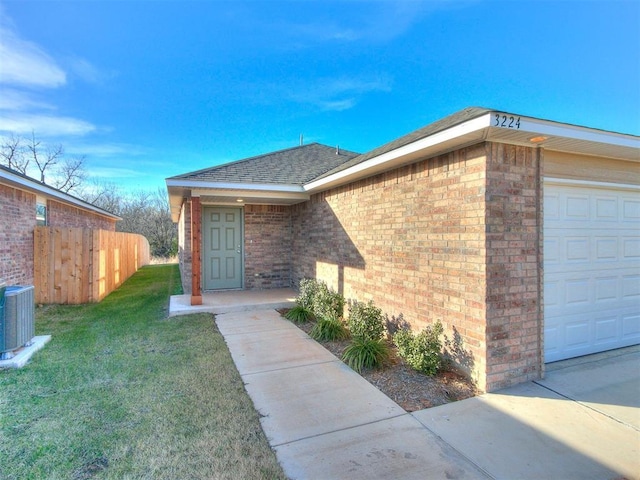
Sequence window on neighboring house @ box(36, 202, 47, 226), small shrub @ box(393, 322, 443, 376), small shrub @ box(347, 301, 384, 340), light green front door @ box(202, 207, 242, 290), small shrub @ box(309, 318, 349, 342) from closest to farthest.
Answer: small shrub @ box(393, 322, 443, 376) → small shrub @ box(347, 301, 384, 340) → small shrub @ box(309, 318, 349, 342) → window on neighboring house @ box(36, 202, 47, 226) → light green front door @ box(202, 207, 242, 290)

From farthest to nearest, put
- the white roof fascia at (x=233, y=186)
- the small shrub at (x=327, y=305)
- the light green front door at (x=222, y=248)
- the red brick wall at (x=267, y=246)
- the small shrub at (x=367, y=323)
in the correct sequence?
the red brick wall at (x=267, y=246) < the light green front door at (x=222, y=248) < the white roof fascia at (x=233, y=186) < the small shrub at (x=327, y=305) < the small shrub at (x=367, y=323)

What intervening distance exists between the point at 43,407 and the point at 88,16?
239 inches

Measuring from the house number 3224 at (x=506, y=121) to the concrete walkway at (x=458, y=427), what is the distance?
2915 millimetres

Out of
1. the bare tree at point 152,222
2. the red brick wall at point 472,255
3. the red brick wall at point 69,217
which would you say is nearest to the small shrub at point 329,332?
the red brick wall at point 472,255

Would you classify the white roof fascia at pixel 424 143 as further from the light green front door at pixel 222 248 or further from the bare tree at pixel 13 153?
the bare tree at pixel 13 153

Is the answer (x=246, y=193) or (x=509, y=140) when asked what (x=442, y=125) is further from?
(x=246, y=193)

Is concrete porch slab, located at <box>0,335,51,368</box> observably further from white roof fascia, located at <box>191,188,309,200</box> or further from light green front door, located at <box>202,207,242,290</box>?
light green front door, located at <box>202,207,242,290</box>

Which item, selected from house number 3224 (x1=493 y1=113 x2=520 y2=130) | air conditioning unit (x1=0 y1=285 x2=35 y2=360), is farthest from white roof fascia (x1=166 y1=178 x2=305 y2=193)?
house number 3224 (x1=493 y1=113 x2=520 y2=130)

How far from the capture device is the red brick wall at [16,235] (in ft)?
22.8

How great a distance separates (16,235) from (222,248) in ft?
15.6

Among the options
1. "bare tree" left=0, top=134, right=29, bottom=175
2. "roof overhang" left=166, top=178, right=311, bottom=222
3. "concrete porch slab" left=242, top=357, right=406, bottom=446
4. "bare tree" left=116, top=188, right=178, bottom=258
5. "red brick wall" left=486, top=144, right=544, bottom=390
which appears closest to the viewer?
"concrete porch slab" left=242, top=357, right=406, bottom=446

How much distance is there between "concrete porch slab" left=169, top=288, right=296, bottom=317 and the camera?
23.4ft

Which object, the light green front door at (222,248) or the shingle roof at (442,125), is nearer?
the shingle roof at (442,125)

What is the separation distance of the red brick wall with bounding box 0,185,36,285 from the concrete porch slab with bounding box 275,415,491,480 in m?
8.09
